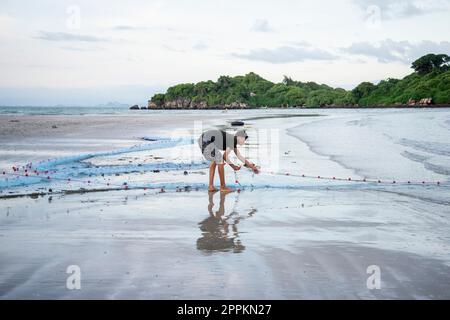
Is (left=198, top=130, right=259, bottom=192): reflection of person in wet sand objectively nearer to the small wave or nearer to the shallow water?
the shallow water

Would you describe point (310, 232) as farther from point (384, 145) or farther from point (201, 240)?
point (384, 145)

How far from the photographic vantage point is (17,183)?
11.6m

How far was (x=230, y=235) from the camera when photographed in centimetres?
697

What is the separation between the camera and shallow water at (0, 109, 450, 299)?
4.89m

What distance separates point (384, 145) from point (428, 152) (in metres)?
3.13

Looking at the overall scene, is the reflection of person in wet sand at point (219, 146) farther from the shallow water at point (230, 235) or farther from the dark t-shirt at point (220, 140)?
the shallow water at point (230, 235)

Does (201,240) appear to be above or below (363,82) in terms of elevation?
below

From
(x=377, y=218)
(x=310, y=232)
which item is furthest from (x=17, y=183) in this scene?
(x=377, y=218)

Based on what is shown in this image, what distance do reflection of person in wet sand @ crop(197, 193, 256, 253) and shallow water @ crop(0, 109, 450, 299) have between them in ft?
0.10

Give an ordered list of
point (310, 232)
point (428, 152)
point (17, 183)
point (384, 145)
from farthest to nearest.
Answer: point (384, 145) < point (428, 152) < point (17, 183) < point (310, 232)

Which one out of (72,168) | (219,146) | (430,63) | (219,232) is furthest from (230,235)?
(430,63)

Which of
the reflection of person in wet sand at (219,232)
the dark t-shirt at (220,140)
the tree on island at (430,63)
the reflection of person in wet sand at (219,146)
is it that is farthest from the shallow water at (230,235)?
the tree on island at (430,63)

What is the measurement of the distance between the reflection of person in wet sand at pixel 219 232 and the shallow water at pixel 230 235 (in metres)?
0.03
